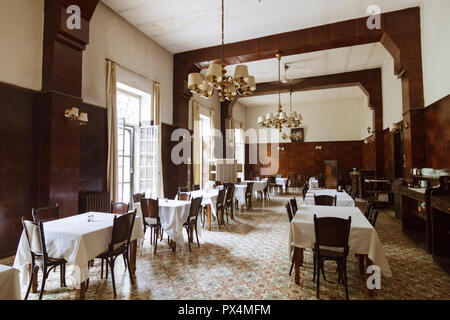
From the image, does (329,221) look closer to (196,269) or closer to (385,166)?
(196,269)

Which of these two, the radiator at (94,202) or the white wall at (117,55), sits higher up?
the white wall at (117,55)

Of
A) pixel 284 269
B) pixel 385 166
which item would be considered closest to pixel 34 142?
pixel 284 269

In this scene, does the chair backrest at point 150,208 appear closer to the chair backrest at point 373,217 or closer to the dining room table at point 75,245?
the dining room table at point 75,245

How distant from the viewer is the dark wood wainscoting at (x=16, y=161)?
13.0 feet

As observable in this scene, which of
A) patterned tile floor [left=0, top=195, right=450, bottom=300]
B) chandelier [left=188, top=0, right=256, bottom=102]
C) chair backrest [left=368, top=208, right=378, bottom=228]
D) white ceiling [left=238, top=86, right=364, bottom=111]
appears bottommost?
patterned tile floor [left=0, top=195, right=450, bottom=300]

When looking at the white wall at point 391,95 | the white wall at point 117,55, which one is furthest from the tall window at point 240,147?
the white wall at point 391,95

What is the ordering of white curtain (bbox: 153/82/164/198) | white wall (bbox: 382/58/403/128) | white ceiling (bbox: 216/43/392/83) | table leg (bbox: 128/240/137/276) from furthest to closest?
white ceiling (bbox: 216/43/392/83), white wall (bbox: 382/58/403/128), white curtain (bbox: 153/82/164/198), table leg (bbox: 128/240/137/276)

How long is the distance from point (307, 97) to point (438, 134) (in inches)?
377

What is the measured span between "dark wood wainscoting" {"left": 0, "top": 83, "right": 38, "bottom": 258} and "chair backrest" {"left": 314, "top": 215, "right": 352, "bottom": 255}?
4769 mm

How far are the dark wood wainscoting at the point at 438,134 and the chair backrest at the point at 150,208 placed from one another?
570cm

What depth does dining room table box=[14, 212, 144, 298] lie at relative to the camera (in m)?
2.67

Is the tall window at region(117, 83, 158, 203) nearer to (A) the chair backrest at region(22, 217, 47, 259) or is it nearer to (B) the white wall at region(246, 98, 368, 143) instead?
(A) the chair backrest at region(22, 217, 47, 259)

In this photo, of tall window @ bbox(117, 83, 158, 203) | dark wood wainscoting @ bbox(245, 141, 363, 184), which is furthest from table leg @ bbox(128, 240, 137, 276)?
dark wood wainscoting @ bbox(245, 141, 363, 184)
